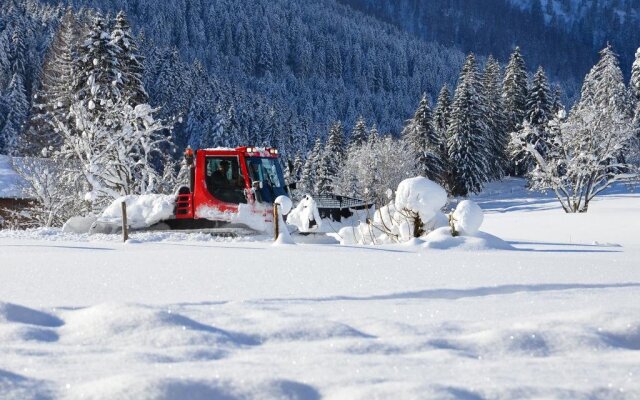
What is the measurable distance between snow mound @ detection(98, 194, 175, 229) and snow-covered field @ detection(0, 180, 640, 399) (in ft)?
22.7

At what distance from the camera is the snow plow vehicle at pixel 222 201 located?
14281mm

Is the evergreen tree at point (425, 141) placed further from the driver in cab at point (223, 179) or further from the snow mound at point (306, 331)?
the snow mound at point (306, 331)

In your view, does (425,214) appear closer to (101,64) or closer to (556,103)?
(101,64)

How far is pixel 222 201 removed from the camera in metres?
14.6

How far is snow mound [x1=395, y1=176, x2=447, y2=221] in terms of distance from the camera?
12.0m

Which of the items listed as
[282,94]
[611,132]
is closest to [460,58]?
[282,94]

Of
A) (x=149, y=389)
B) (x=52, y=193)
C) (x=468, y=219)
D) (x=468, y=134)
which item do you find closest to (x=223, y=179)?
(x=468, y=219)

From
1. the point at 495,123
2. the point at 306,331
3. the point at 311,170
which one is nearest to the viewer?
the point at 306,331

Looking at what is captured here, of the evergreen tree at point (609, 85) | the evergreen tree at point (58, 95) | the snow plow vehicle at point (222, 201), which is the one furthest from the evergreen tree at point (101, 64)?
the evergreen tree at point (609, 85)

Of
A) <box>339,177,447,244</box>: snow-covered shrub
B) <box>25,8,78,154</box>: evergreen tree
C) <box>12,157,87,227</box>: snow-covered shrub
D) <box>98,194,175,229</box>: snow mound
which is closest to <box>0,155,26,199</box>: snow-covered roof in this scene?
<box>12,157,87,227</box>: snow-covered shrub

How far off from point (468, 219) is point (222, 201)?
19.1 feet

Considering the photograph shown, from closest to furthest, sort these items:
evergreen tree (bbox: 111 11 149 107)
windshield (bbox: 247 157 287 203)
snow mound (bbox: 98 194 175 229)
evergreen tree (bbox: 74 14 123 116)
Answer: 1. snow mound (bbox: 98 194 175 229)
2. windshield (bbox: 247 157 287 203)
3. evergreen tree (bbox: 74 14 123 116)
4. evergreen tree (bbox: 111 11 149 107)

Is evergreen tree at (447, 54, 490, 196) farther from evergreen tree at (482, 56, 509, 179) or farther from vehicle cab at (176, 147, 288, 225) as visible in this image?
vehicle cab at (176, 147, 288, 225)

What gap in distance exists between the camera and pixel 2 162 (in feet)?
112
